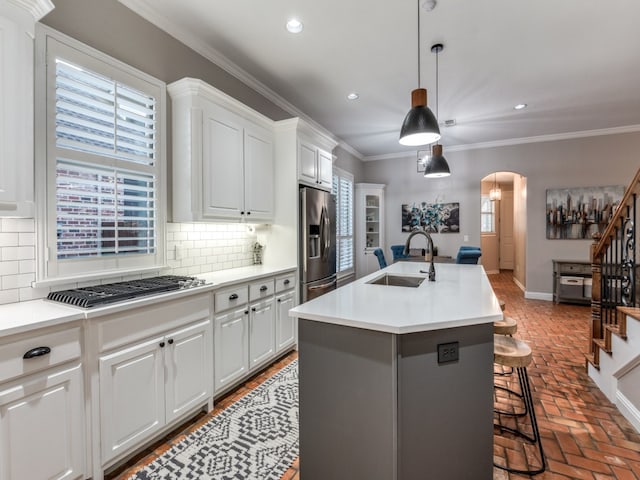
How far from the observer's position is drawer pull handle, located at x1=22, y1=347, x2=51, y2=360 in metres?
1.33

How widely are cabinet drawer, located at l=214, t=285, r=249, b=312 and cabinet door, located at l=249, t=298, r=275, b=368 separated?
0.16m

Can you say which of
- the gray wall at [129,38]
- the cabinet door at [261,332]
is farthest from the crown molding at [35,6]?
the cabinet door at [261,332]

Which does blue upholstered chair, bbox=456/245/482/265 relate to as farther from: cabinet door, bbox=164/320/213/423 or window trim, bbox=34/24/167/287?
window trim, bbox=34/24/167/287

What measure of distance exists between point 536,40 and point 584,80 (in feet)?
4.38

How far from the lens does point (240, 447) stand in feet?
Answer: 6.32

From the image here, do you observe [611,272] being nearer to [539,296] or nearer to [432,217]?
[539,296]

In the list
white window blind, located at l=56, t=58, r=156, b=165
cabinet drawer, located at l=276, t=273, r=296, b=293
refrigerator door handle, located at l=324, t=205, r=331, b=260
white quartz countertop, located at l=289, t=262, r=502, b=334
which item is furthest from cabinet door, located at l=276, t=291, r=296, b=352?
white window blind, located at l=56, t=58, r=156, b=165

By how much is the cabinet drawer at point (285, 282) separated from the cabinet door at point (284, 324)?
70 mm

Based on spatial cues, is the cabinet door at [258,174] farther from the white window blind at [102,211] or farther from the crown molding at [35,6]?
the crown molding at [35,6]

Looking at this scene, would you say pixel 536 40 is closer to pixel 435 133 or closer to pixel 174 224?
pixel 435 133

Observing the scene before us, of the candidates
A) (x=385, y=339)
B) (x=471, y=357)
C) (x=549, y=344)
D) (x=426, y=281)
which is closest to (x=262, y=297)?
(x=426, y=281)

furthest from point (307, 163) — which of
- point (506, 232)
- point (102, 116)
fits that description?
point (506, 232)

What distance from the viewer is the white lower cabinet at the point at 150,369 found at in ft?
5.38

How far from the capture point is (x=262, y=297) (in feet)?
9.27
